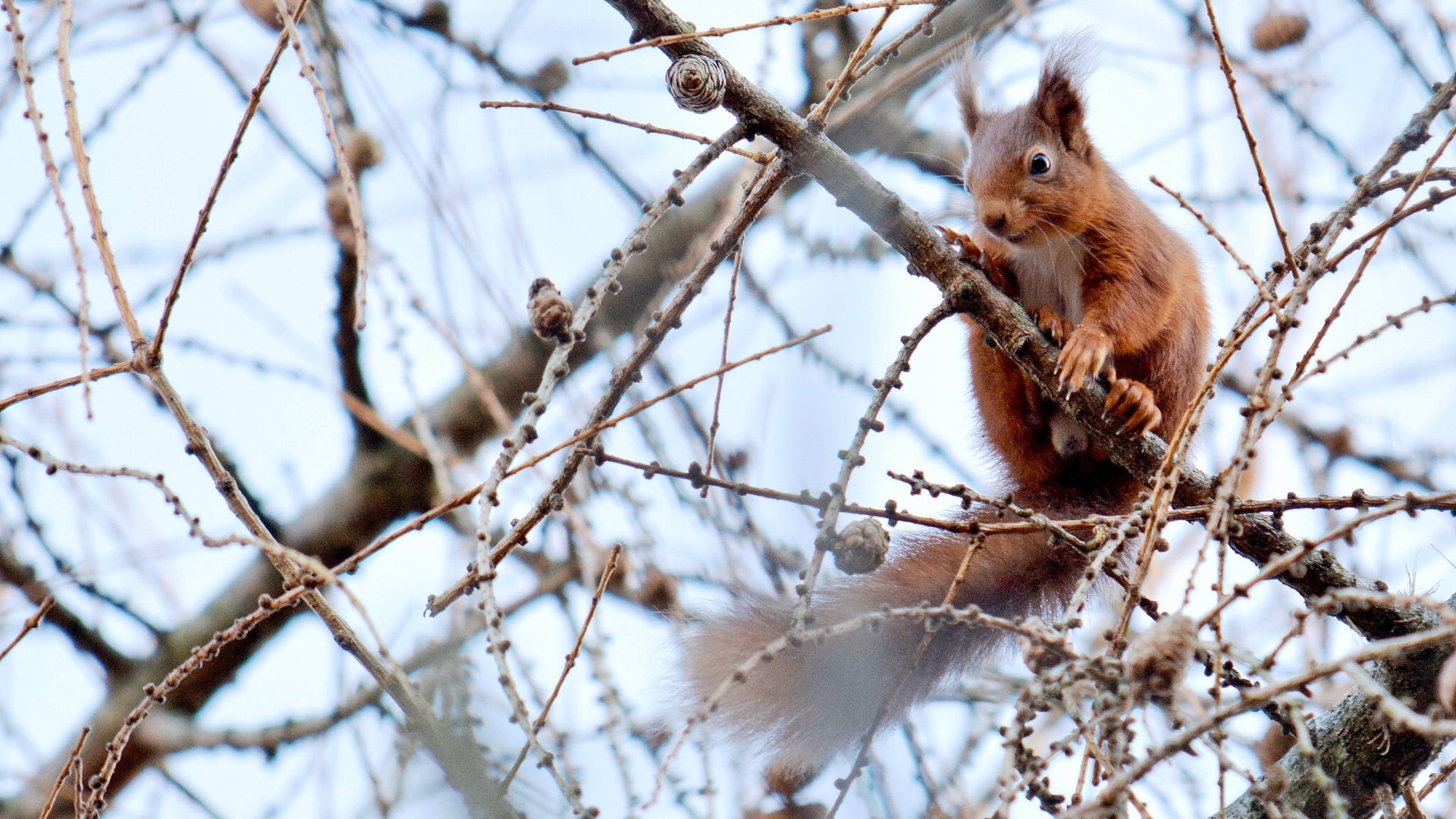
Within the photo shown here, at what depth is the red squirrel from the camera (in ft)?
Result: 6.35

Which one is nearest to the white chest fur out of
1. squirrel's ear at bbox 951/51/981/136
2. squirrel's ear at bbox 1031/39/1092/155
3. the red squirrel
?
the red squirrel

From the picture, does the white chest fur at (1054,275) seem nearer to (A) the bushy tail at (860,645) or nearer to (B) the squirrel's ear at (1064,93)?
(B) the squirrel's ear at (1064,93)

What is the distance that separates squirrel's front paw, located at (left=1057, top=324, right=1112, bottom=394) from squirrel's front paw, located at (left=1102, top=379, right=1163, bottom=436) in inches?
1.8

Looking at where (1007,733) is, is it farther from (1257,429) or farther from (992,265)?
(992,265)

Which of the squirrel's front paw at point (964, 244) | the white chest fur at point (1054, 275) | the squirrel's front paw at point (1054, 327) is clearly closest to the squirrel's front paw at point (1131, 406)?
the squirrel's front paw at point (1054, 327)

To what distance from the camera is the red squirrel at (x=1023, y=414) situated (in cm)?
194

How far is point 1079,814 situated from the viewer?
3.10 feet

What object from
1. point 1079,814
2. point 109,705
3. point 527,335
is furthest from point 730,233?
point 109,705

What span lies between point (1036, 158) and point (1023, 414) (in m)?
0.54

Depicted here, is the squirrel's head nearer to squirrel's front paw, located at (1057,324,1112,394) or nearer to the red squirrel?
the red squirrel

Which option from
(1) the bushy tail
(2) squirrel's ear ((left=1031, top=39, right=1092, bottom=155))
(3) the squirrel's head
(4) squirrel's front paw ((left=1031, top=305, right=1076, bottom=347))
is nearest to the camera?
(1) the bushy tail

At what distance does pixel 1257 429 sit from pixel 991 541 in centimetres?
115

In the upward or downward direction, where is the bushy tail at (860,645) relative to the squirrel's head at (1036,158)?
downward

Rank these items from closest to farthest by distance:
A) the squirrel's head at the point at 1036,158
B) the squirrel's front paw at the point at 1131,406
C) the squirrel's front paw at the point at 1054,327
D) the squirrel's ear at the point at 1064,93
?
the squirrel's front paw at the point at 1131,406 → the squirrel's front paw at the point at 1054,327 → the squirrel's head at the point at 1036,158 → the squirrel's ear at the point at 1064,93
